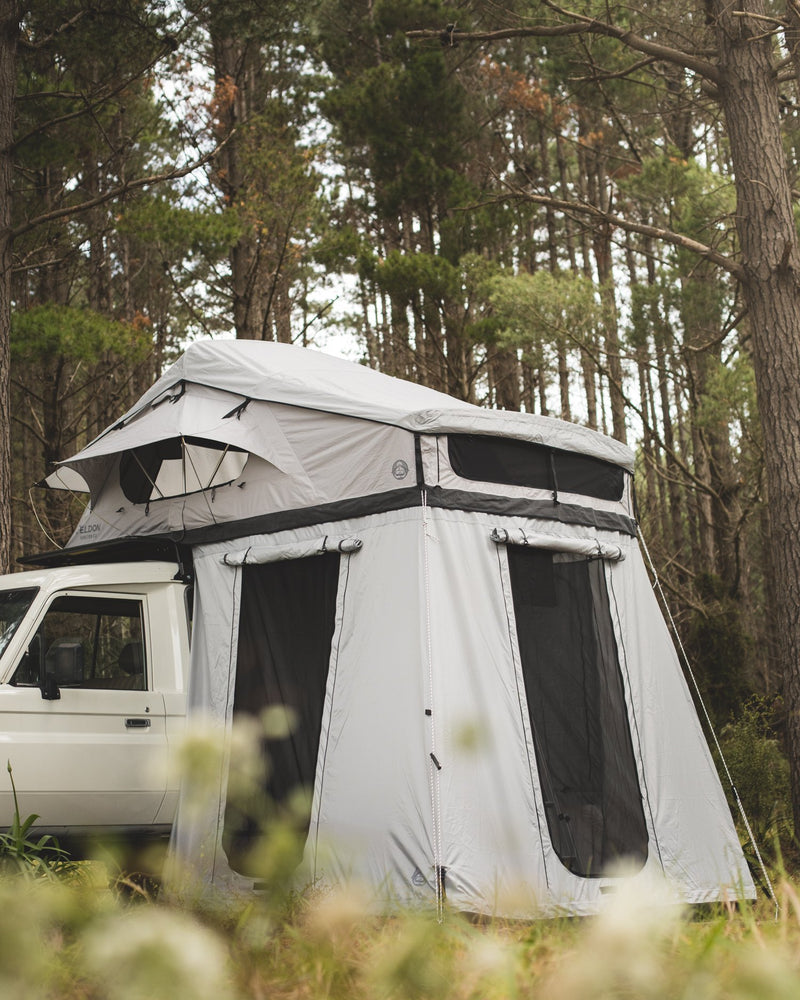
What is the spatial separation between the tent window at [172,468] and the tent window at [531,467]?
1.73 metres

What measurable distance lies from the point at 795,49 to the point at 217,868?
7177mm

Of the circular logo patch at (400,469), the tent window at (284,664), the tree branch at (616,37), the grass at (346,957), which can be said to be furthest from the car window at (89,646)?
the tree branch at (616,37)

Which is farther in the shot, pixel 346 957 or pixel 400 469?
pixel 400 469

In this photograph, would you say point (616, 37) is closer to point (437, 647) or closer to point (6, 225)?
point (437, 647)

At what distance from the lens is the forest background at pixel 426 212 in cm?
1022

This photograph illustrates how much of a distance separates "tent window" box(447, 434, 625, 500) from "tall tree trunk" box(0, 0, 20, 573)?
5.41 metres

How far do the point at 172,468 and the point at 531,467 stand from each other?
9.66 ft

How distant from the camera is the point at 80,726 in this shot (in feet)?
19.6

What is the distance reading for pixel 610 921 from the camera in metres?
1.72

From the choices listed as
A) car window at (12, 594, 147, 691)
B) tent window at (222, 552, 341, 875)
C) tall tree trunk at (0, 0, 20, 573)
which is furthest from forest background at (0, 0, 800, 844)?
tent window at (222, 552, 341, 875)

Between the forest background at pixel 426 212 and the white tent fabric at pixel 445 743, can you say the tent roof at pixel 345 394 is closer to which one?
the white tent fabric at pixel 445 743

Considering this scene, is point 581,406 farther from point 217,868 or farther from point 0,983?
point 0,983

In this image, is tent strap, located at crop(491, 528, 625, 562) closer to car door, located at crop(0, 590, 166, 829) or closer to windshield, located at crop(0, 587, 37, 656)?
car door, located at crop(0, 590, 166, 829)

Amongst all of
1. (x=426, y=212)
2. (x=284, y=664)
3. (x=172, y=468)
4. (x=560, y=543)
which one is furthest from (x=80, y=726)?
(x=426, y=212)
